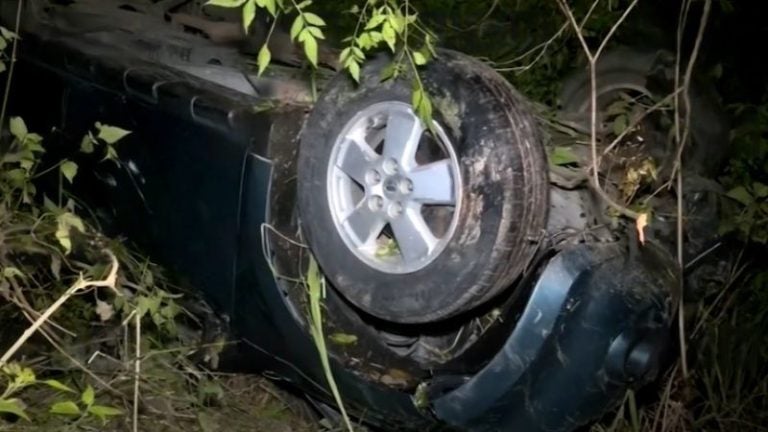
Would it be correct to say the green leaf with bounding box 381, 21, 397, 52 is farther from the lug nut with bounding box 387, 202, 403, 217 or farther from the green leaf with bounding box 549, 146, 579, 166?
the green leaf with bounding box 549, 146, 579, 166

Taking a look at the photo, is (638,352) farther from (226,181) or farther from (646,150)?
(226,181)

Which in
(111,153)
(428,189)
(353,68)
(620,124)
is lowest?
(111,153)

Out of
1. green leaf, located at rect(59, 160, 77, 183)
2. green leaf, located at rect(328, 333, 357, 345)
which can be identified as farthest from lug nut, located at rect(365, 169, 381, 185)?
green leaf, located at rect(59, 160, 77, 183)

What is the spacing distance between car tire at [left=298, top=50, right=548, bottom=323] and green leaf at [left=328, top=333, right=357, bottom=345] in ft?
0.60

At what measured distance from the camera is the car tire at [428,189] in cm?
253

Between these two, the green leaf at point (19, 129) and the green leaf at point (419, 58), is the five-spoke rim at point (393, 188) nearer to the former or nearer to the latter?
the green leaf at point (419, 58)

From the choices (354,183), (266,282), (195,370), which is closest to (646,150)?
(354,183)

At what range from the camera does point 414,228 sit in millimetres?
2686

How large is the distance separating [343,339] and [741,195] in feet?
4.20

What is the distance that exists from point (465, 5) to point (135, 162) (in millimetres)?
2147

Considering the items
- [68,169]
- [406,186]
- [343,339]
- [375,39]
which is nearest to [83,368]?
[68,169]

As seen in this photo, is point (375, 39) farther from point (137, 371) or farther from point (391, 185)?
point (137, 371)

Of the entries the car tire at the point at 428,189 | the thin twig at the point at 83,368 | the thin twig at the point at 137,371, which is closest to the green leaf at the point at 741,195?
the car tire at the point at 428,189

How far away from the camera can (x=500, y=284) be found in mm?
2592
